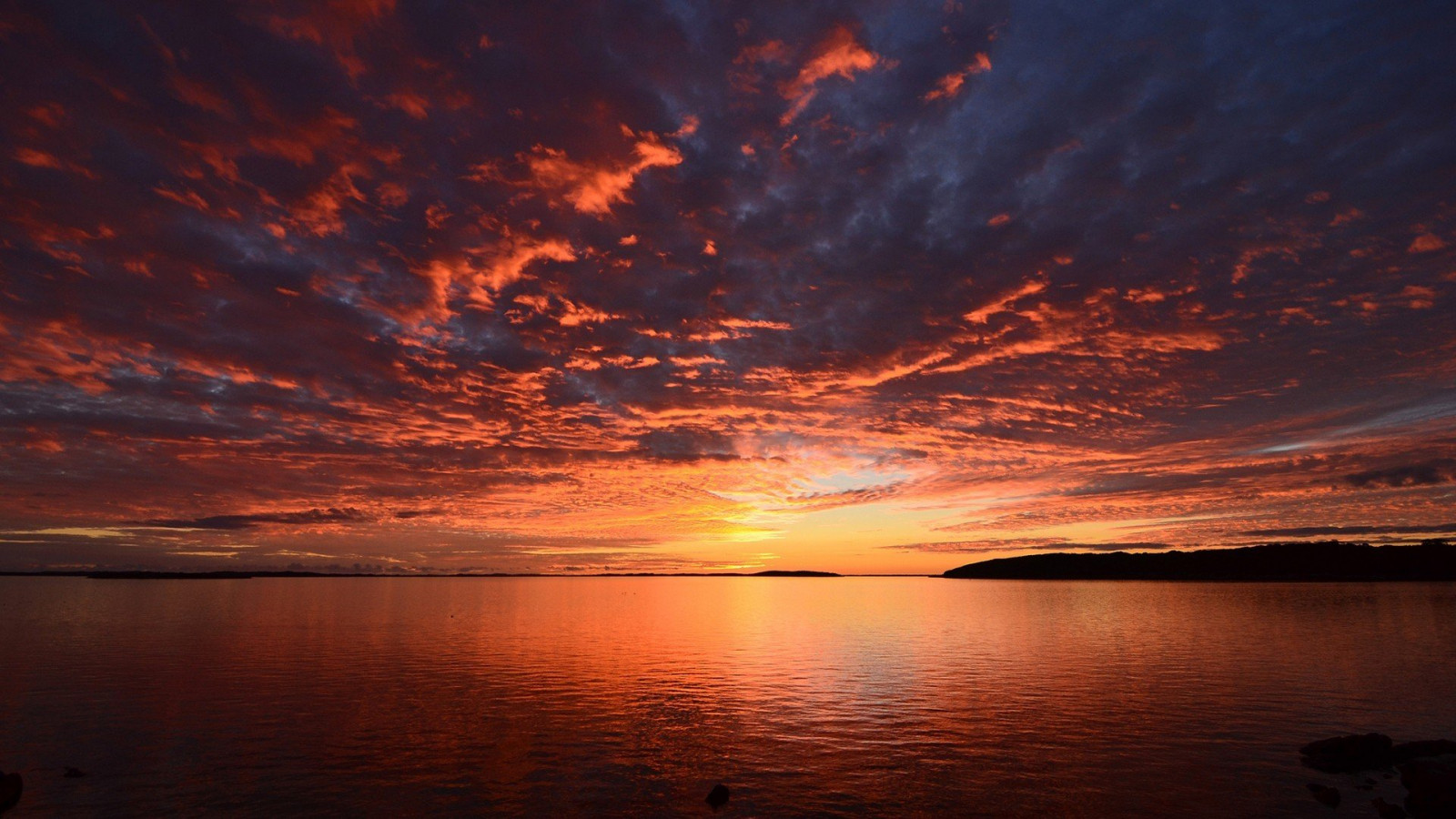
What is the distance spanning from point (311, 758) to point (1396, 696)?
211 feet

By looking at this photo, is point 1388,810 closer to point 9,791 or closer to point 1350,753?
point 1350,753

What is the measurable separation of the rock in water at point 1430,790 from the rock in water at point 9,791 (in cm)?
5035

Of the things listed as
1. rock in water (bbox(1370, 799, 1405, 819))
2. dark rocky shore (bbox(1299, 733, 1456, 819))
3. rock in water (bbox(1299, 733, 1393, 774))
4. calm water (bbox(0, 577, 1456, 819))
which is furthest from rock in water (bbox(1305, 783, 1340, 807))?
rock in water (bbox(1299, 733, 1393, 774))

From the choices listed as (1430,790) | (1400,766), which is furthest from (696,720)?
(1400,766)

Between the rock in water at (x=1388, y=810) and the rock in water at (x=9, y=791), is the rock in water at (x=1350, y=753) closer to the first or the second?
the rock in water at (x=1388, y=810)

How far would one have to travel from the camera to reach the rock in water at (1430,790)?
26.0m

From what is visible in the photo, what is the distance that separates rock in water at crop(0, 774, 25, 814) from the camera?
26297 mm

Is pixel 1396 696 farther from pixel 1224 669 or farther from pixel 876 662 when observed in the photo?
pixel 876 662

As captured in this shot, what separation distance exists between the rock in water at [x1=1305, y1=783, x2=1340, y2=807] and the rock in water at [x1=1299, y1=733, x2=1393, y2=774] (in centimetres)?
421

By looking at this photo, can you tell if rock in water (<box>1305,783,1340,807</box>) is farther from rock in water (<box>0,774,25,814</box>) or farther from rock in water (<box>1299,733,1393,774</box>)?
rock in water (<box>0,774,25,814</box>)

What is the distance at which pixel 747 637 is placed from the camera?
97312mm

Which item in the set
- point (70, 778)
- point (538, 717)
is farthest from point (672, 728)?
point (70, 778)

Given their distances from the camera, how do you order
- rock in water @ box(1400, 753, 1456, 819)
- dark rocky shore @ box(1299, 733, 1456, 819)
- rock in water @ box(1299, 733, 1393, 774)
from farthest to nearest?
rock in water @ box(1299, 733, 1393, 774) < dark rocky shore @ box(1299, 733, 1456, 819) < rock in water @ box(1400, 753, 1456, 819)

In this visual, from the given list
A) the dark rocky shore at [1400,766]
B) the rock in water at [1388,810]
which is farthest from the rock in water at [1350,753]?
the rock in water at [1388,810]
